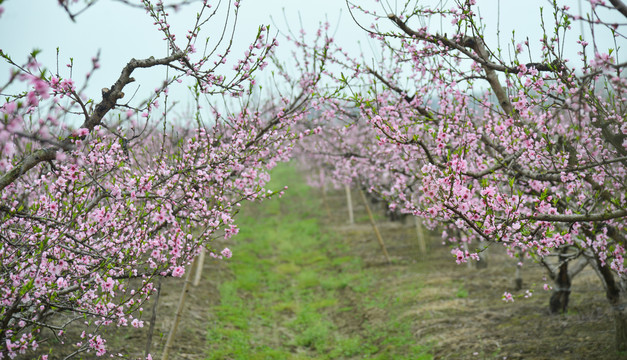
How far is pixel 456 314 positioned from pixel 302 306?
4.91 meters

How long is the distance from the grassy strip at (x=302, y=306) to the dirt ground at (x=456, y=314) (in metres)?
0.26

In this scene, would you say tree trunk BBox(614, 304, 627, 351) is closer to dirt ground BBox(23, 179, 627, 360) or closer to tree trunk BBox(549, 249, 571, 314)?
dirt ground BBox(23, 179, 627, 360)

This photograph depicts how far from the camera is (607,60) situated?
11.4ft

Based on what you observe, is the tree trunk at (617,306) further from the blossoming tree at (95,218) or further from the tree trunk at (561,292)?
the blossoming tree at (95,218)

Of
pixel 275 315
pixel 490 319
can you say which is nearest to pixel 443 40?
pixel 490 319

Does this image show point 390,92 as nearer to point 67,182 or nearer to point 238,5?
point 238,5

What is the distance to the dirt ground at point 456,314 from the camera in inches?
309

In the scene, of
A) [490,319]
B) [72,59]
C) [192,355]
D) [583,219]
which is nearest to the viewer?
[583,219]

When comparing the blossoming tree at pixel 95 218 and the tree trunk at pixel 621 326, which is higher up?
the blossoming tree at pixel 95 218

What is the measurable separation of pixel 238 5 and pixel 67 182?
315cm

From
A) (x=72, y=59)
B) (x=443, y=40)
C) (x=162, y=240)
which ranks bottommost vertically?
(x=162, y=240)

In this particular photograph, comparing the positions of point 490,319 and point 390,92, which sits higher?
point 390,92

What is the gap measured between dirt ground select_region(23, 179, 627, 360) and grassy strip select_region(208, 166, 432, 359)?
26cm

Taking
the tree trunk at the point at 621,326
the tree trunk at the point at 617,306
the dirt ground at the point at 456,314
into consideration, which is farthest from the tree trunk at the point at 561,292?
the tree trunk at the point at 621,326
